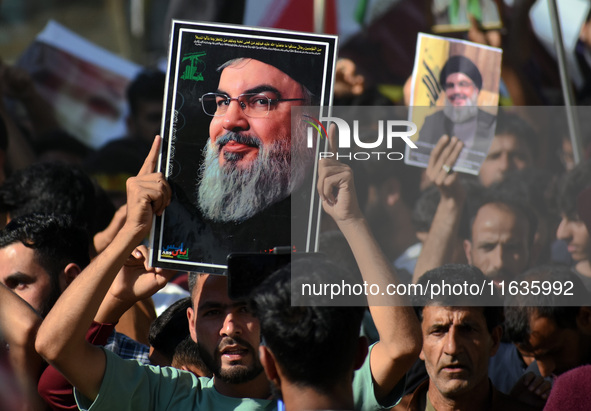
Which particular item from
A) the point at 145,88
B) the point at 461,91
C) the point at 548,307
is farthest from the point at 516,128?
the point at 145,88

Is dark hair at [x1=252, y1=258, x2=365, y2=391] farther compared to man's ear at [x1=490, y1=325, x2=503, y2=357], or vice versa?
man's ear at [x1=490, y1=325, x2=503, y2=357]

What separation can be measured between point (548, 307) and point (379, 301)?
3.61ft

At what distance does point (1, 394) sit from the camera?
1.75m

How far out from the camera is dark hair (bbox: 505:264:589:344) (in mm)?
3340

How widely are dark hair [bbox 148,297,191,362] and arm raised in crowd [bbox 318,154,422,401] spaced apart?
812 millimetres

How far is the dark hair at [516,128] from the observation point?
16.0ft

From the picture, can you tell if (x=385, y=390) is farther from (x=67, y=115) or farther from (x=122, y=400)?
(x=67, y=115)

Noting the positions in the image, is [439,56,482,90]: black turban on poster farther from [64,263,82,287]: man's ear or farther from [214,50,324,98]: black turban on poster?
[64,263,82,287]: man's ear

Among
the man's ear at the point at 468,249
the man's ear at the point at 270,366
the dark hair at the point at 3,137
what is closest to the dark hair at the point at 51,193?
the dark hair at the point at 3,137

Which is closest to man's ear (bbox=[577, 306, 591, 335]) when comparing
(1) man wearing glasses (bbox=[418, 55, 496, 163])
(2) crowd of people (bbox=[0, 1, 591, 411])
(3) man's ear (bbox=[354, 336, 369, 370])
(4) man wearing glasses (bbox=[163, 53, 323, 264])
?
(2) crowd of people (bbox=[0, 1, 591, 411])

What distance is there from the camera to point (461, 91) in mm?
3824

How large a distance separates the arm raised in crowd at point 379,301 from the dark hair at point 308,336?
0.35m

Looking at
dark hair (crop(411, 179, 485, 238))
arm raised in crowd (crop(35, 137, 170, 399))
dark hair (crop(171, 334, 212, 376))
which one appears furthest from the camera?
dark hair (crop(411, 179, 485, 238))

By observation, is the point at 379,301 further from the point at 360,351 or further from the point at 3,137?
the point at 3,137
